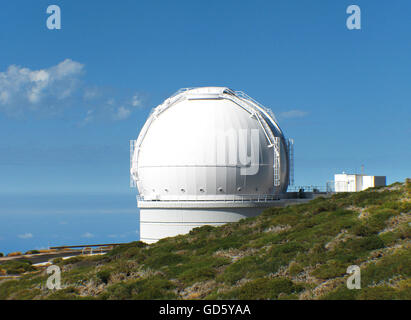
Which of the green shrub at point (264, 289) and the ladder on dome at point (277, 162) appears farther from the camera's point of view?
the ladder on dome at point (277, 162)

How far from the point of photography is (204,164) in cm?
3503

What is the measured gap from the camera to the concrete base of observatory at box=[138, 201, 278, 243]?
3506 centimetres

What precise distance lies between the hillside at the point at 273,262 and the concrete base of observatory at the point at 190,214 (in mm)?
4223

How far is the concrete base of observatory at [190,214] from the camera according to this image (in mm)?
35062

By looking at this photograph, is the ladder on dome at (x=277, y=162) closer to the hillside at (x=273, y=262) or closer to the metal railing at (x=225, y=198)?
the metal railing at (x=225, y=198)

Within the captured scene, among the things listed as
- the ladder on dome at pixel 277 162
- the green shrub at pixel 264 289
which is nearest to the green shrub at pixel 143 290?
the green shrub at pixel 264 289

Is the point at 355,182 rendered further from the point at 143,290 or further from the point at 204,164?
the point at 143,290

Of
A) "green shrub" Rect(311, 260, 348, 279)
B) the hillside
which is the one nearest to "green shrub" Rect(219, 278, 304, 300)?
the hillside

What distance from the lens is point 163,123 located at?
3753 cm

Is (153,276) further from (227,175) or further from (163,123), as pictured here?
(163,123)

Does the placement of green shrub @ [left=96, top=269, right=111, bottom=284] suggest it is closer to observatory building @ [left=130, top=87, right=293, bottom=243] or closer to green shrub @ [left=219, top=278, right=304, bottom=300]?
green shrub @ [left=219, top=278, right=304, bottom=300]

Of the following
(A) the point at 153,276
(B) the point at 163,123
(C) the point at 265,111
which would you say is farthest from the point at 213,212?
(A) the point at 153,276

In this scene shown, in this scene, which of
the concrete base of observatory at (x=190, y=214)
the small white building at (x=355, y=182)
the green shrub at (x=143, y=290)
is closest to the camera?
the green shrub at (x=143, y=290)
